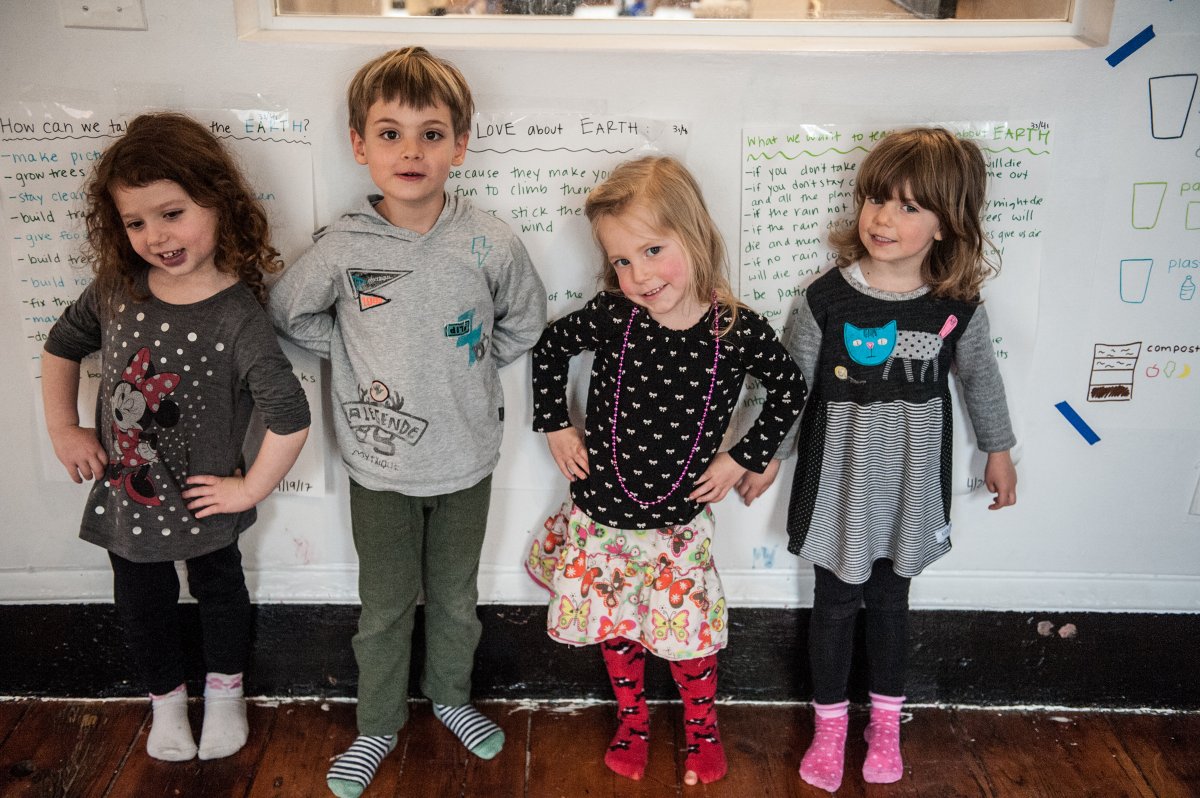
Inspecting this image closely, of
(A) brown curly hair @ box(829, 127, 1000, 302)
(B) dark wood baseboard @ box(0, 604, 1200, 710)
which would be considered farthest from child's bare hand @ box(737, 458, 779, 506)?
(A) brown curly hair @ box(829, 127, 1000, 302)

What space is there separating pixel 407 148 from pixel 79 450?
0.82 m

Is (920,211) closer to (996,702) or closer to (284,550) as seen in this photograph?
(996,702)

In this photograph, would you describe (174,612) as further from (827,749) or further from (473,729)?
(827,749)

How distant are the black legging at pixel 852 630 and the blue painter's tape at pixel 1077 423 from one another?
17.6 inches

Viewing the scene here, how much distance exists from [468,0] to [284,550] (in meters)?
1.12

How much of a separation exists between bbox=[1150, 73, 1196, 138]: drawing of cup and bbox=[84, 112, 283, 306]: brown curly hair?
5.13 ft

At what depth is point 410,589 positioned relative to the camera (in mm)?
1769

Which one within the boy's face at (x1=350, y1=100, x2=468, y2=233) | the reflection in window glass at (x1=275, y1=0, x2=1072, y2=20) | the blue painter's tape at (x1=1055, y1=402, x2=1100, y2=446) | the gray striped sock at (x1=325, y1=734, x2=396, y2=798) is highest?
the reflection in window glass at (x1=275, y1=0, x2=1072, y2=20)

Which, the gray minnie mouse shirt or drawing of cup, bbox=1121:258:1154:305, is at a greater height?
drawing of cup, bbox=1121:258:1154:305

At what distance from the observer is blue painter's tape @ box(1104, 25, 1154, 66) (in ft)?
5.30

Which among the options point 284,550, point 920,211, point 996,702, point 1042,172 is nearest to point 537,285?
point 920,211

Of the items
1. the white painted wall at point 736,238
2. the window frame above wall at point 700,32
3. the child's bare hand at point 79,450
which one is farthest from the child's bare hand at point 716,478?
the child's bare hand at point 79,450

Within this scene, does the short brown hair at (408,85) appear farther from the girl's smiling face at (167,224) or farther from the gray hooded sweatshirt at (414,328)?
the girl's smiling face at (167,224)

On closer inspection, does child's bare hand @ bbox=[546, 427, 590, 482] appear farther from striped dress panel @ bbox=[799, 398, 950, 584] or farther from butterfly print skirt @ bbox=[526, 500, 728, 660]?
striped dress panel @ bbox=[799, 398, 950, 584]
